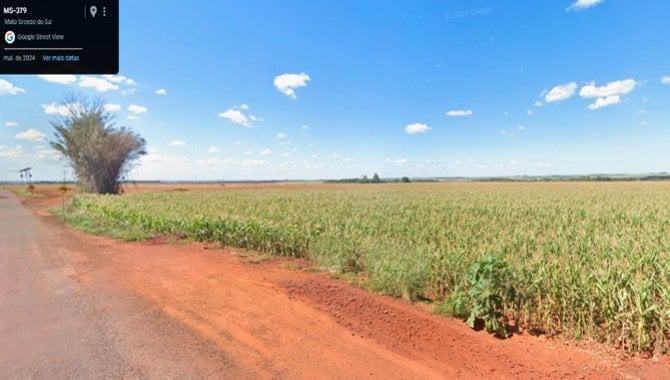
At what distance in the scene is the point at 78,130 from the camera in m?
35.9

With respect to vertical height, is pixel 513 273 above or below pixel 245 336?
above

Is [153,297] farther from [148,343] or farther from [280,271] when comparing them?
[280,271]

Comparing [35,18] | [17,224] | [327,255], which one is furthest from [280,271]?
[17,224]

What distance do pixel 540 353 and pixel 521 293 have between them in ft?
3.20

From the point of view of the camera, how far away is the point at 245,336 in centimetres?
431
